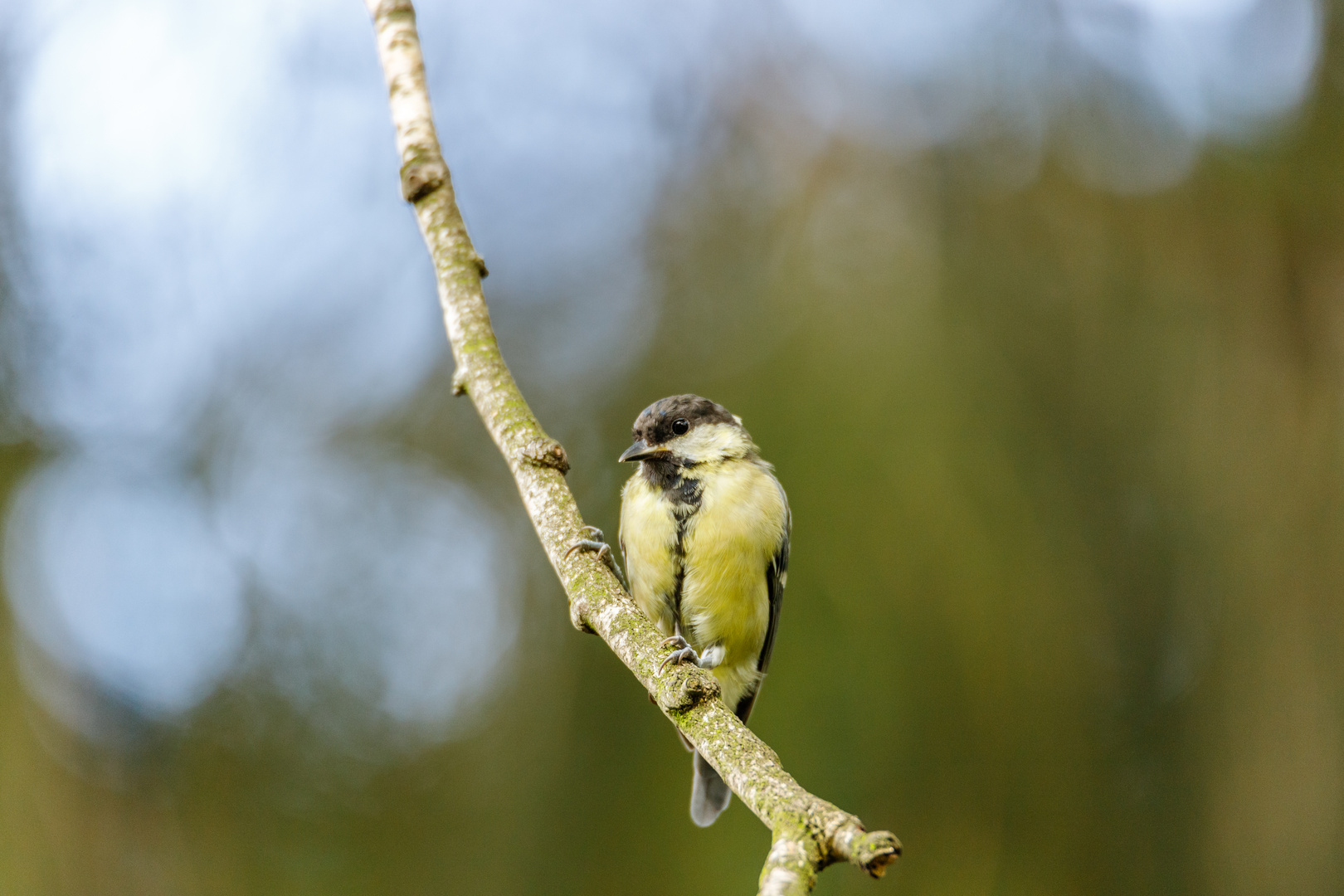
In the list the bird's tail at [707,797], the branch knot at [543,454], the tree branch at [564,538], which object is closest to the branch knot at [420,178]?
the tree branch at [564,538]

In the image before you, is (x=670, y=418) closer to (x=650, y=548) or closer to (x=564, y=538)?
(x=650, y=548)

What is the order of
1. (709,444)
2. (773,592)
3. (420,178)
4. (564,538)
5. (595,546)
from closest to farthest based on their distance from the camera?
(564,538) < (595,546) < (420,178) < (709,444) < (773,592)

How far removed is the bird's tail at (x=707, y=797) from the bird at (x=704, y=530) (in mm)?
380

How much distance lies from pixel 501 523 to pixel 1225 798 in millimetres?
3322

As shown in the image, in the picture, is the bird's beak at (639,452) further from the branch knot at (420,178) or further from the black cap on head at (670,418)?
the branch knot at (420,178)

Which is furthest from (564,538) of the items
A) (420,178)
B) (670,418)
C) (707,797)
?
(707,797)

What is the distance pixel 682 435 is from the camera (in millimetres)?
3299

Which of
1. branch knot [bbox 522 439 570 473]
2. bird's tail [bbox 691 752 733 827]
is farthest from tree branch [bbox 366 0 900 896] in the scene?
bird's tail [bbox 691 752 733 827]

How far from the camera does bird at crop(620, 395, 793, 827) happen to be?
3121 millimetres

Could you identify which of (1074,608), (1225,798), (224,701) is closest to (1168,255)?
(1074,608)

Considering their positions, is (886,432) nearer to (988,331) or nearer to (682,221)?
(988,331)

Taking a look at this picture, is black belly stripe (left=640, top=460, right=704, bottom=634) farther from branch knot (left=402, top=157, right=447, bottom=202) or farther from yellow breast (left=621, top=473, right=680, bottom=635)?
branch knot (left=402, top=157, right=447, bottom=202)

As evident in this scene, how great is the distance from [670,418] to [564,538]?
Answer: 137cm

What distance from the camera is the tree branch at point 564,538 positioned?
3.71 feet
